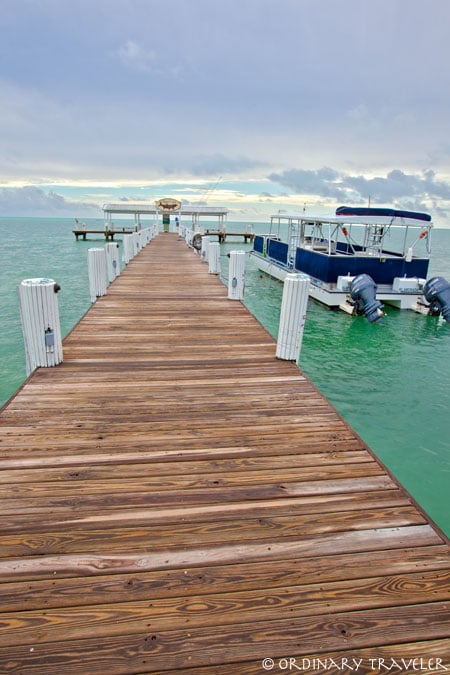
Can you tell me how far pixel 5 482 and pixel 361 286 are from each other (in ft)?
44.8

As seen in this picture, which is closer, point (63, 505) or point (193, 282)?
point (63, 505)

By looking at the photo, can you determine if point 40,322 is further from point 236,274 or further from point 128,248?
point 128,248

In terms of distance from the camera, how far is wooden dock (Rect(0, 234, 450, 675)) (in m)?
1.82

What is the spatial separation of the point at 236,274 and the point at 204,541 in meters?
7.02

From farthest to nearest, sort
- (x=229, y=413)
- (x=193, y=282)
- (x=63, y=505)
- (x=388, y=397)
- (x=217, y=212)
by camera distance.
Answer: (x=217, y=212), (x=193, y=282), (x=388, y=397), (x=229, y=413), (x=63, y=505)

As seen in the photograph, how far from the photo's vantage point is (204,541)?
238 cm

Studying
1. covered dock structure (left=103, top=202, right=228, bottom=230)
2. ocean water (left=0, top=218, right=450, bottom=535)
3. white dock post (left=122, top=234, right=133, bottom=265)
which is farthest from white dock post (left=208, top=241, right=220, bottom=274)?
covered dock structure (left=103, top=202, right=228, bottom=230)

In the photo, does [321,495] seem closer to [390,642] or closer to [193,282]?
[390,642]

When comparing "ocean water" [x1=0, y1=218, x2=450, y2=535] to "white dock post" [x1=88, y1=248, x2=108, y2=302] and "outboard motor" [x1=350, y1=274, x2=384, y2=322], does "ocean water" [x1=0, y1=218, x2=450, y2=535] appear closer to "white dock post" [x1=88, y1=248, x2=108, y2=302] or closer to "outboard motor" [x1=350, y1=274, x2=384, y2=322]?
"outboard motor" [x1=350, y1=274, x2=384, y2=322]

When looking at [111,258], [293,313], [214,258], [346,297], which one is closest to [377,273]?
[346,297]

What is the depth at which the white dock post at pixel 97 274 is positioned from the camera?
8445mm

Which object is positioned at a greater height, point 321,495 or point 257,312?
point 321,495

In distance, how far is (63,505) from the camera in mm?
2637

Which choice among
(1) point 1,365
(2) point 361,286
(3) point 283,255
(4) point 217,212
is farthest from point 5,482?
(4) point 217,212
